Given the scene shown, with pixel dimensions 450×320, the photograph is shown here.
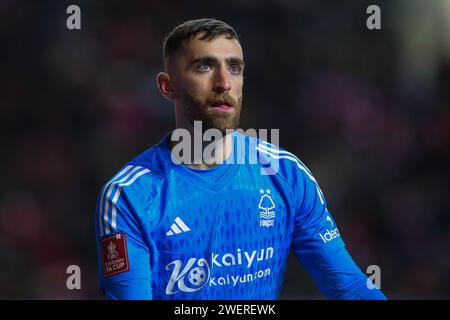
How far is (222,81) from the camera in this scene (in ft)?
11.5

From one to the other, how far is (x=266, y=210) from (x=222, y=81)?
0.67 metres

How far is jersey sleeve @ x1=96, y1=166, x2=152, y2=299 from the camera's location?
3.33 metres

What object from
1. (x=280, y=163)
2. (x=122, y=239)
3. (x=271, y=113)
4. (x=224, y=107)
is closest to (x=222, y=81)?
(x=224, y=107)

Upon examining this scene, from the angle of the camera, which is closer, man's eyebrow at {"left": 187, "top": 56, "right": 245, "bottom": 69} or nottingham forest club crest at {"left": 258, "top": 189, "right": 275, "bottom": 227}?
man's eyebrow at {"left": 187, "top": 56, "right": 245, "bottom": 69}

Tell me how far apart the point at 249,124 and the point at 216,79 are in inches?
191

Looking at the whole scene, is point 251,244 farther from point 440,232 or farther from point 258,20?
point 258,20

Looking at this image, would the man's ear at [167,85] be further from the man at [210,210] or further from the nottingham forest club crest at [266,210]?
the nottingham forest club crest at [266,210]

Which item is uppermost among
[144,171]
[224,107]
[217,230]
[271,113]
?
[224,107]

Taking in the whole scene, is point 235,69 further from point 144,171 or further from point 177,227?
point 177,227

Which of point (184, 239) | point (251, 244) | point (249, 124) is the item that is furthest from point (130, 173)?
point (249, 124)

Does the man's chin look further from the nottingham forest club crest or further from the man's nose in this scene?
the nottingham forest club crest

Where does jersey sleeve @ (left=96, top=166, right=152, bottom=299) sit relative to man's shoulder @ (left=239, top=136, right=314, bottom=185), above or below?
below

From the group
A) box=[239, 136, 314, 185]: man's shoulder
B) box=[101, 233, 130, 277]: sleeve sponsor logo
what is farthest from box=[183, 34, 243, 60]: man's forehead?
box=[101, 233, 130, 277]: sleeve sponsor logo

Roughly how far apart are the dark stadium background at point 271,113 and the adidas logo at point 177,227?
4.22 m
